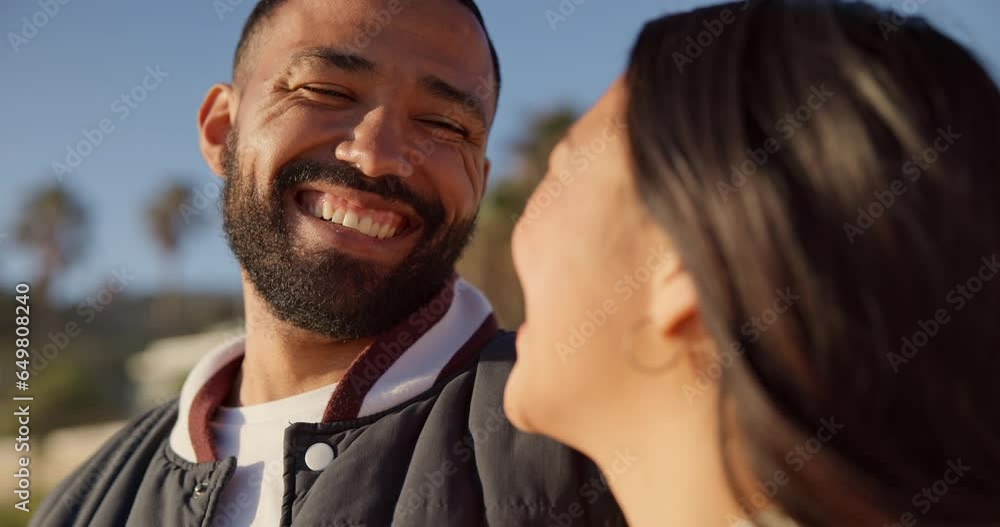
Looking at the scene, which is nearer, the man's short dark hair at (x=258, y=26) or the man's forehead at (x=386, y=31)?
the man's forehead at (x=386, y=31)

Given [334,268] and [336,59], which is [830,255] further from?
[336,59]

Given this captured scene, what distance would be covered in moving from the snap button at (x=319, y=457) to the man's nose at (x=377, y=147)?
797mm

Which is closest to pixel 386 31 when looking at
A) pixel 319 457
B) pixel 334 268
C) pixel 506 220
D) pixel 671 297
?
pixel 334 268

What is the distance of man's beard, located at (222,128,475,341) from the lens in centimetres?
265

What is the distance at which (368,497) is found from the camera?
2.21m

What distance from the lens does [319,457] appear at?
91.5 inches

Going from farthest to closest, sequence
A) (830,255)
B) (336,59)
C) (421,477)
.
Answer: (336,59) → (421,477) → (830,255)

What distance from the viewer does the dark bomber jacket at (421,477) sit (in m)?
2.11

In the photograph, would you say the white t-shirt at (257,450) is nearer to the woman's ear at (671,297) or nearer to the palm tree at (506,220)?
the woman's ear at (671,297)

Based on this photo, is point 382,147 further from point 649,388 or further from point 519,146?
point 519,146

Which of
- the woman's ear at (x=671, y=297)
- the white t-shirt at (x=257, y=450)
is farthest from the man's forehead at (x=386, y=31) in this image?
the woman's ear at (x=671, y=297)

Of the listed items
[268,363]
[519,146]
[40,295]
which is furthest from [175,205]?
[268,363]

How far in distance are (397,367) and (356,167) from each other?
0.60 meters

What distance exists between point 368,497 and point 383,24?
1.42 meters
